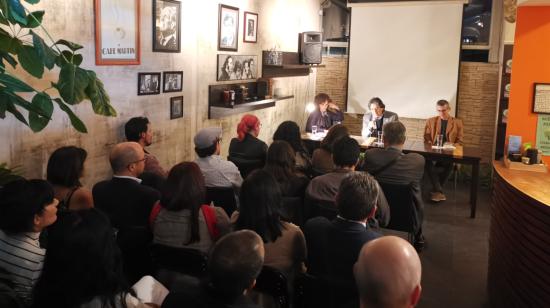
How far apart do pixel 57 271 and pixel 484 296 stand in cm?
338

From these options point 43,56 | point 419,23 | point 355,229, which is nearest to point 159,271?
point 355,229

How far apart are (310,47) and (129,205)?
5.67 m

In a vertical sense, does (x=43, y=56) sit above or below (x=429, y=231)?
above

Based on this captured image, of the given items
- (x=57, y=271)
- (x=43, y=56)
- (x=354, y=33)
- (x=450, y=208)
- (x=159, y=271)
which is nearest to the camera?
(x=43, y=56)

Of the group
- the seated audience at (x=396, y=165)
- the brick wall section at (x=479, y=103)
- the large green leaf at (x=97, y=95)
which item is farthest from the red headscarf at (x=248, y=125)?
the brick wall section at (x=479, y=103)

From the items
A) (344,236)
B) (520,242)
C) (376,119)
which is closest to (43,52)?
(344,236)

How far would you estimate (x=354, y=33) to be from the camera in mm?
8688

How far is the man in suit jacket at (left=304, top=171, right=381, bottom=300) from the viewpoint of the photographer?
2.34m

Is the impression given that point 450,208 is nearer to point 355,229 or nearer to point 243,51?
point 243,51

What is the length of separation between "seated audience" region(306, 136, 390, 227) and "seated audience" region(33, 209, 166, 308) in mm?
1935

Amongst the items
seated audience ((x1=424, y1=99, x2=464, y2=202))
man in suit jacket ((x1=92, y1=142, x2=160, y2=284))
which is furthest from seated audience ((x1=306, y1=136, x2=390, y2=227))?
seated audience ((x1=424, y1=99, x2=464, y2=202))

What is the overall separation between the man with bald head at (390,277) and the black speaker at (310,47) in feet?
22.2

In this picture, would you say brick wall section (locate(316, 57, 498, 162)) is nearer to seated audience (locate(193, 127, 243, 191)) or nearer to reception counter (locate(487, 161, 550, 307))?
reception counter (locate(487, 161, 550, 307))

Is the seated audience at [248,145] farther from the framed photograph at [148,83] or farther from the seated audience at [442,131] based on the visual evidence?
the seated audience at [442,131]
